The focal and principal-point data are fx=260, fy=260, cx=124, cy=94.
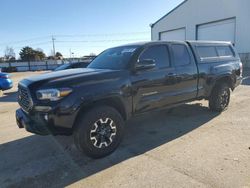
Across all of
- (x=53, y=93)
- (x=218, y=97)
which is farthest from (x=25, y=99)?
(x=218, y=97)

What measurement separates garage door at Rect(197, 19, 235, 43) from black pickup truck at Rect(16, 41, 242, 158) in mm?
18264

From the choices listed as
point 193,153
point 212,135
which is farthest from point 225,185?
point 212,135

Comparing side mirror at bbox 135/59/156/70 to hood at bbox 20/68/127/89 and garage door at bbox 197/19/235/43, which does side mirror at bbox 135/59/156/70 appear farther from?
garage door at bbox 197/19/235/43

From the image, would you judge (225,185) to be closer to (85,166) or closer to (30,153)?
(85,166)

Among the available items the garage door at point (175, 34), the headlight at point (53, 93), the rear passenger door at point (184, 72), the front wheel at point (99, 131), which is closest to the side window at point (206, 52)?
the rear passenger door at point (184, 72)

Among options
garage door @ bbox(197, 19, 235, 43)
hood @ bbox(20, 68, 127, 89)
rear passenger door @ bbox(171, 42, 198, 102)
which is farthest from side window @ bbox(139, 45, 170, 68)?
garage door @ bbox(197, 19, 235, 43)

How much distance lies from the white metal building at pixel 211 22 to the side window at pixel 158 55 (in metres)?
18.7

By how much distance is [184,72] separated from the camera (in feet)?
18.5

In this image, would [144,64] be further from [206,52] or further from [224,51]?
[224,51]

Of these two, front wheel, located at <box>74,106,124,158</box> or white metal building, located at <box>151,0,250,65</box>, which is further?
white metal building, located at <box>151,0,250,65</box>

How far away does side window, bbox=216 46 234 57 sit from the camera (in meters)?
6.88

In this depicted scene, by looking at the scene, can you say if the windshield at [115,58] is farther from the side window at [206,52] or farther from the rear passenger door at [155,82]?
the side window at [206,52]

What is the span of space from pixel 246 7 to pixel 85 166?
872 inches

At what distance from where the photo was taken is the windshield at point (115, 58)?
4.89 meters
